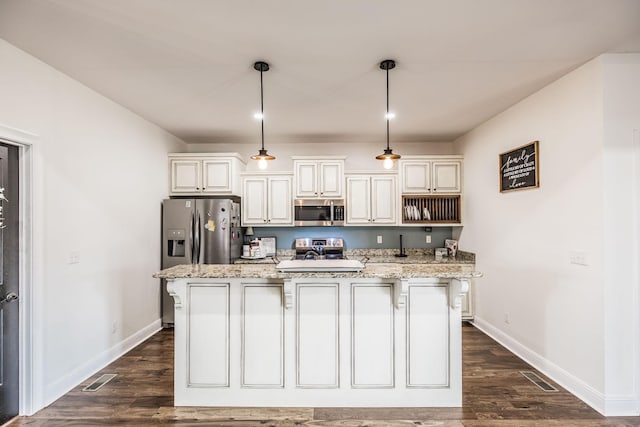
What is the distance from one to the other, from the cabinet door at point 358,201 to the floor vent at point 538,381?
8.20ft

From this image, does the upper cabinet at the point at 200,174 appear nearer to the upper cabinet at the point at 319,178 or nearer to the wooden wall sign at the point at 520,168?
the upper cabinet at the point at 319,178

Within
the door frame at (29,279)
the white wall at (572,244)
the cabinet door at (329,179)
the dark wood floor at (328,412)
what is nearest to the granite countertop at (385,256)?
the white wall at (572,244)

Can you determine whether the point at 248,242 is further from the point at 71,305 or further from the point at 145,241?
the point at 71,305

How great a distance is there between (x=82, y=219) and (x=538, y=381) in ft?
13.8

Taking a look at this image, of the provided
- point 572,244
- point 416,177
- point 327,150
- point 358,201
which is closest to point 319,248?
point 358,201

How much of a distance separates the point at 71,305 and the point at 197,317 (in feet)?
3.87

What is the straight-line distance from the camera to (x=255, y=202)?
4668mm

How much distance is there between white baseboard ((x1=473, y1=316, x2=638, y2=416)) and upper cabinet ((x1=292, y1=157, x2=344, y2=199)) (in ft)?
8.96

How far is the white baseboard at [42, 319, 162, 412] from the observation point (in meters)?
2.48

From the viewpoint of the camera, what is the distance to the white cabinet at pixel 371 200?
465 cm

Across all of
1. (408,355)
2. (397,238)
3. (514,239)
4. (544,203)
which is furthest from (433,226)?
(408,355)

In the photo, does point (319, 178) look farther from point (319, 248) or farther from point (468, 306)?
point (468, 306)

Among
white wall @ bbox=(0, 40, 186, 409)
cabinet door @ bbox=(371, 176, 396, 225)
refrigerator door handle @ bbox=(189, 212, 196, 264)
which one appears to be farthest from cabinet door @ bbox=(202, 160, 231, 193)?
cabinet door @ bbox=(371, 176, 396, 225)

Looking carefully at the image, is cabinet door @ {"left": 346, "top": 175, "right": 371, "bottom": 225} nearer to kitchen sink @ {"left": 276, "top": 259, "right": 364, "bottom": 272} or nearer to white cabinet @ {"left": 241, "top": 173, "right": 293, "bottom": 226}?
white cabinet @ {"left": 241, "top": 173, "right": 293, "bottom": 226}
